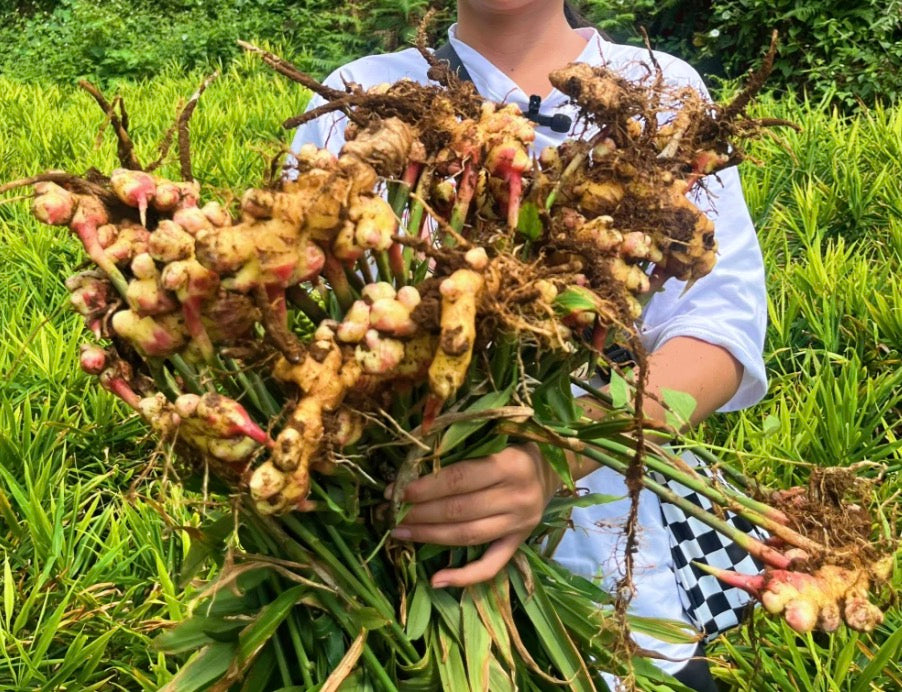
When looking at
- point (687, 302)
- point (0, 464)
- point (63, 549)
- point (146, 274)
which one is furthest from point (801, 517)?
point (0, 464)

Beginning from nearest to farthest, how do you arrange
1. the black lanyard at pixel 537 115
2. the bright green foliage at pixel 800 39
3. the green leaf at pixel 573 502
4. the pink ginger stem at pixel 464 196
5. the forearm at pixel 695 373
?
1. the pink ginger stem at pixel 464 196
2. the green leaf at pixel 573 502
3. the forearm at pixel 695 373
4. the black lanyard at pixel 537 115
5. the bright green foliage at pixel 800 39

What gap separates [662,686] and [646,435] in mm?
302

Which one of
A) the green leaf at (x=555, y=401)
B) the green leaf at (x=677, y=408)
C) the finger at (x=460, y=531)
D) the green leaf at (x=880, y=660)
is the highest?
the green leaf at (x=555, y=401)

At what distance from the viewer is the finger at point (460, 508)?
635 mm

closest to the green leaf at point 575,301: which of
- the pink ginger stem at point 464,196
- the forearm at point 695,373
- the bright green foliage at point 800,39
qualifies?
the pink ginger stem at point 464,196

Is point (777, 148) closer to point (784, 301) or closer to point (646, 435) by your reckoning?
point (784, 301)

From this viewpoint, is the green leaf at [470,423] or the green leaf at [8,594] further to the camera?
the green leaf at [8,594]

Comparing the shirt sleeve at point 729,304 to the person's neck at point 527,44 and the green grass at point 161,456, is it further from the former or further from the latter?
the person's neck at point 527,44

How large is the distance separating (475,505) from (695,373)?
350 millimetres

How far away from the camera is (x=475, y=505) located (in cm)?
65

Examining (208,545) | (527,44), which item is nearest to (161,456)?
(208,545)

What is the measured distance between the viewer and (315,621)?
2.15 ft

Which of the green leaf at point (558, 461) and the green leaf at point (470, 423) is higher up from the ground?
the green leaf at point (470, 423)

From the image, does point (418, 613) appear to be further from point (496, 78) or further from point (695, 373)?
point (496, 78)
